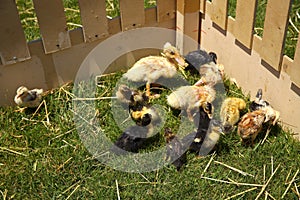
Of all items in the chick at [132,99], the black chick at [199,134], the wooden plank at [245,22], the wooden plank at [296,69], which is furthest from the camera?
the chick at [132,99]

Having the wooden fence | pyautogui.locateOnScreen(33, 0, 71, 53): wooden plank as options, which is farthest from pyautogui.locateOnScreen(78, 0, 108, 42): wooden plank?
pyautogui.locateOnScreen(33, 0, 71, 53): wooden plank

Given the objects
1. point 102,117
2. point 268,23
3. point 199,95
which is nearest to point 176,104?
point 199,95

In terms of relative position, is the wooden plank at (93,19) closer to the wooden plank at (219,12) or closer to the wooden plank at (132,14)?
the wooden plank at (132,14)

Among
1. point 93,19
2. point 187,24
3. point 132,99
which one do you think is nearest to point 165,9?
point 187,24

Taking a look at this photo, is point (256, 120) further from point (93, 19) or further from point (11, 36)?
point (11, 36)

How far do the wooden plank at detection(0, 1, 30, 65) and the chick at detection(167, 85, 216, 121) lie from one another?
85 centimetres

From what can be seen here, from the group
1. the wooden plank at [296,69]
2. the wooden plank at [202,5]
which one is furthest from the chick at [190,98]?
the wooden plank at [202,5]

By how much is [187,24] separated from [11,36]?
1062 mm

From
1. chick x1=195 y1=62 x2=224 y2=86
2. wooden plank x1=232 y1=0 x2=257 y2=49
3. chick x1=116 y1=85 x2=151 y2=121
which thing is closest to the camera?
wooden plank x1=232 y1=0 x2=257 y2=49

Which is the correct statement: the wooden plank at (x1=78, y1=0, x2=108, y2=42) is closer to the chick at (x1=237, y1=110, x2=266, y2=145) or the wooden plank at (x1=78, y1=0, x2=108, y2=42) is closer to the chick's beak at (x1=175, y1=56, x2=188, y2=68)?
the chick's beak at (x1=175, y1=56, x2=188, y2=68)

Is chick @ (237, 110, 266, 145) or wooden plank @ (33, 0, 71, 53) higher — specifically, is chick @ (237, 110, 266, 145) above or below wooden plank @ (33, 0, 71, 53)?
below

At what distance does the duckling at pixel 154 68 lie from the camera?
236 centimetres

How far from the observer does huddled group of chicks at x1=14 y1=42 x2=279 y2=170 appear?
6.53ft

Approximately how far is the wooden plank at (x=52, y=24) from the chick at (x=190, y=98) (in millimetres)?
695
